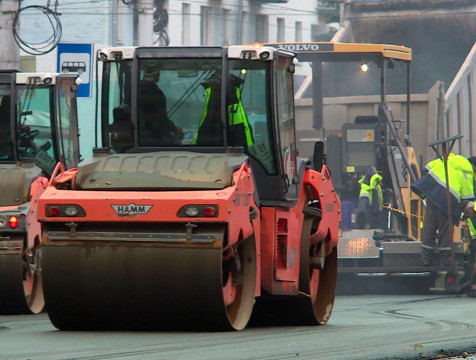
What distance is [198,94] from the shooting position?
9930 mm

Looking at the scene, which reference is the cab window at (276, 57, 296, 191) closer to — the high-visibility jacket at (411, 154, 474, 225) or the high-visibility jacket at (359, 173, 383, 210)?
the high-visibility jacket at (411, 154, 474, 225)

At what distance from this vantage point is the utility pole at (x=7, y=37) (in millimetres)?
15352

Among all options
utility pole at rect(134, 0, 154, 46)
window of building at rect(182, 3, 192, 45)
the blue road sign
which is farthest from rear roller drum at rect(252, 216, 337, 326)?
window of building at rect(182, 3, 192, 45)

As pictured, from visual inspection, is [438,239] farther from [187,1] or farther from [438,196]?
[187,1]

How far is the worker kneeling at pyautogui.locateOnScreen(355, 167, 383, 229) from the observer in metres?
17.3

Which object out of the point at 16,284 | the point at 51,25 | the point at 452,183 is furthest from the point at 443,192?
the point at 51,25

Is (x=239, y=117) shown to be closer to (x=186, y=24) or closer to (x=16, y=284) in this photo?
(x=16, y=284)

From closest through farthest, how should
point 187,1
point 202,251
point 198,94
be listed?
point 202,251 → point 198,94 → point 187,1

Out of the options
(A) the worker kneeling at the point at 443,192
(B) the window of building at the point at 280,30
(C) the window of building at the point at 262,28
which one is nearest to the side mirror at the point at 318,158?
(A) the worker kneeling at the point at 443,192

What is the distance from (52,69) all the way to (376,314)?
26.7 meters

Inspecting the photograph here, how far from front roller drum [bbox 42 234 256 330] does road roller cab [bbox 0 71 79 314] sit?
2713 millimetres

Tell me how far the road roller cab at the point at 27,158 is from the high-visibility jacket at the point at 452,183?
191 inches

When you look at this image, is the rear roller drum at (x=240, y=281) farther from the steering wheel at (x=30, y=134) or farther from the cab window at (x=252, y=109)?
the steering wheel at (x=30, y=134)

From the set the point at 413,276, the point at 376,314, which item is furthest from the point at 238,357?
the point at 413,276
